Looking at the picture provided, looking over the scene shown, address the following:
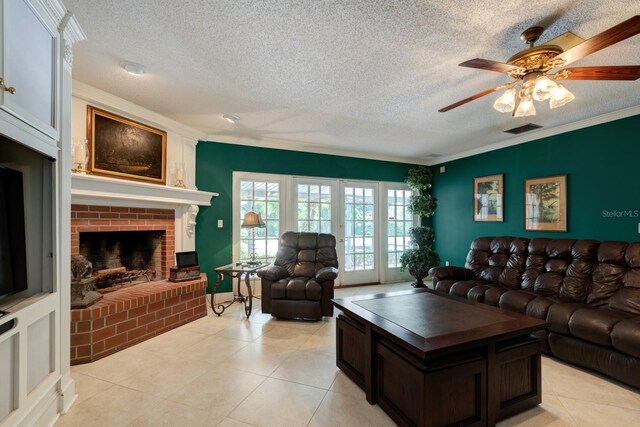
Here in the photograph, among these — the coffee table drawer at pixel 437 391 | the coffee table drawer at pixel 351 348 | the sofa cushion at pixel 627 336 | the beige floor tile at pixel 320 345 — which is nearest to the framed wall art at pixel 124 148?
the beige floor tile at pixel 320 345

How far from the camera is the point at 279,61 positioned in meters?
2.26

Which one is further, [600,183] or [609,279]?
[600,183]

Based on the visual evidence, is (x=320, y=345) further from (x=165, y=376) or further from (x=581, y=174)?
(x=581, y=174)

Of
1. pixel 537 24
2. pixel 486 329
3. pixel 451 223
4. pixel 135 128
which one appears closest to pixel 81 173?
pixel 135 128

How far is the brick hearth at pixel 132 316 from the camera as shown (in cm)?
245

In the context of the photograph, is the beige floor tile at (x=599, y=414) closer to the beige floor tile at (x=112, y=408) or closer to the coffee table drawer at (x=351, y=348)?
the coffee table drawer at (x=351, y=348)

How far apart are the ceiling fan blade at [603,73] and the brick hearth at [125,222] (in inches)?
162

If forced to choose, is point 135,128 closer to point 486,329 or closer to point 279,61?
point 279,61

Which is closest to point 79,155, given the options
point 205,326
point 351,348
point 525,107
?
point 205,326

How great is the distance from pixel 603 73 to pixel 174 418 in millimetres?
3395

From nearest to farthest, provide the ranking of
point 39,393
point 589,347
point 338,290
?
point 39,393 → point 589,347 → point 338,290

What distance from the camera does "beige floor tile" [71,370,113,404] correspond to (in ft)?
6.55

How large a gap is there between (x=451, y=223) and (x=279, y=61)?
4.50 meters

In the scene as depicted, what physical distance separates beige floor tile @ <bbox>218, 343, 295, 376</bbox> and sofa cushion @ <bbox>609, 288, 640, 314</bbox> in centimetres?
287
